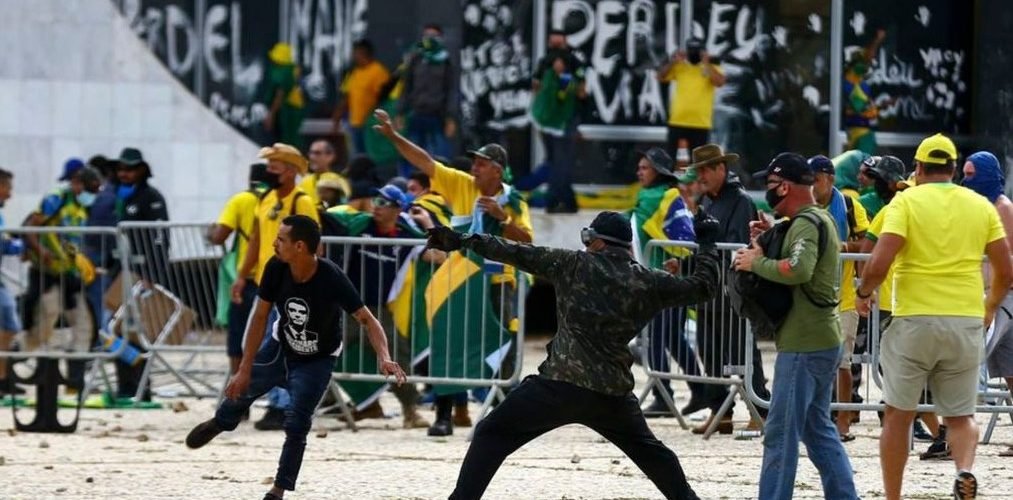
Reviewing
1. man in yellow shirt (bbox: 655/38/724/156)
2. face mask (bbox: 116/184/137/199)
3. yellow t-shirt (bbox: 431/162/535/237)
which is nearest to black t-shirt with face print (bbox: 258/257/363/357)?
yellow t-shirt (bbox: 431/162/535/237)

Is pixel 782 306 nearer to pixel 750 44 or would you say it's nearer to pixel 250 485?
pixel 250 485

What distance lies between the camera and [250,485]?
11.1 metres

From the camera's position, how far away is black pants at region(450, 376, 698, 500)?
9188 mm

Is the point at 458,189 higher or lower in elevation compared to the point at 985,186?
lower

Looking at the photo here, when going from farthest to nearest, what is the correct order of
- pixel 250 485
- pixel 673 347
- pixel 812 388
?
1. pixel 673 347
2. pixel 250 485
3. pixel 812 388

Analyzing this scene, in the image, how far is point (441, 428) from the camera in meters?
13.6

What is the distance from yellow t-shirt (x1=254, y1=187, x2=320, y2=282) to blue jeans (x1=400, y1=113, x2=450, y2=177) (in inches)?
239

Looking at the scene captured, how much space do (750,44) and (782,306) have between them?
11.9 m

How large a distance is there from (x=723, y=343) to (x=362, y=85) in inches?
328

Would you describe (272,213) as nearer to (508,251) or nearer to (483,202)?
(483,202)

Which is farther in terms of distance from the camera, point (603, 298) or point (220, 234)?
point (220, 234)

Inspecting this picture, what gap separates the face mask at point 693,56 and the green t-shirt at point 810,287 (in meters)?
10.3

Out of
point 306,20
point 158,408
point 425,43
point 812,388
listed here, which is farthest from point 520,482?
point 306,20

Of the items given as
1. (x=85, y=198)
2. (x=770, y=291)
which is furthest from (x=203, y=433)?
(x=85, y=198)
